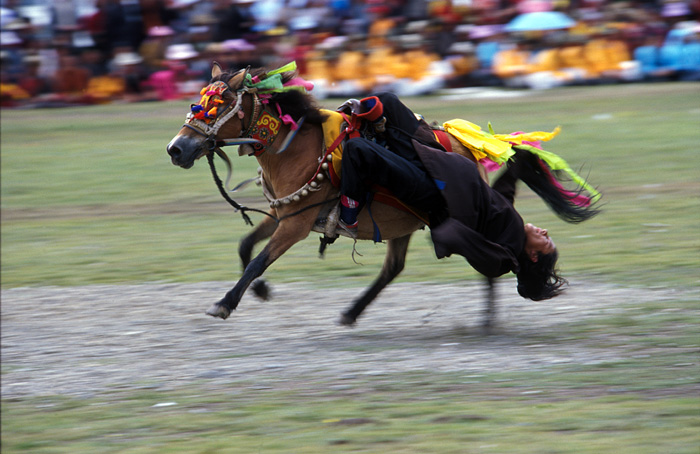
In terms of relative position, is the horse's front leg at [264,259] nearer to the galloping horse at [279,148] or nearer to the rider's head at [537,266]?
the galloping horse at [279,148]

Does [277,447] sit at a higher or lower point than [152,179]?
higher

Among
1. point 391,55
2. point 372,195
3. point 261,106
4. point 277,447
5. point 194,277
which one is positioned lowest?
point 391,55

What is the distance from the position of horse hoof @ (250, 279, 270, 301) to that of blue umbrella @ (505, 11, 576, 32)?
1280cm

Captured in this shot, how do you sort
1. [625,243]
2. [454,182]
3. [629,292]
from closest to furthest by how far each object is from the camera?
[454,182], [629,292], [625,243]

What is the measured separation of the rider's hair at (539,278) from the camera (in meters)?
5.95

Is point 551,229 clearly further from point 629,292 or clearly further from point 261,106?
point 261,106

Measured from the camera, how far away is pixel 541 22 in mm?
18031

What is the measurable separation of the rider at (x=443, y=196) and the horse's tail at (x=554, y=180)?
18.8 inches

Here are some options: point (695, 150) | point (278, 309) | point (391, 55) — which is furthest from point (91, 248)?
point (391, 55)

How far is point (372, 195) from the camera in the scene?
19.1 feet

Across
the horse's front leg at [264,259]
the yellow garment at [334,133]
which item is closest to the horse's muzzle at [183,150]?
the horse's front leg at [264,259]

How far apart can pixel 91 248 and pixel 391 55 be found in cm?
1075

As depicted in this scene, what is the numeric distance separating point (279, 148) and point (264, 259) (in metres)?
0.71

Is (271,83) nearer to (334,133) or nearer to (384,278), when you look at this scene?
(334,133)
